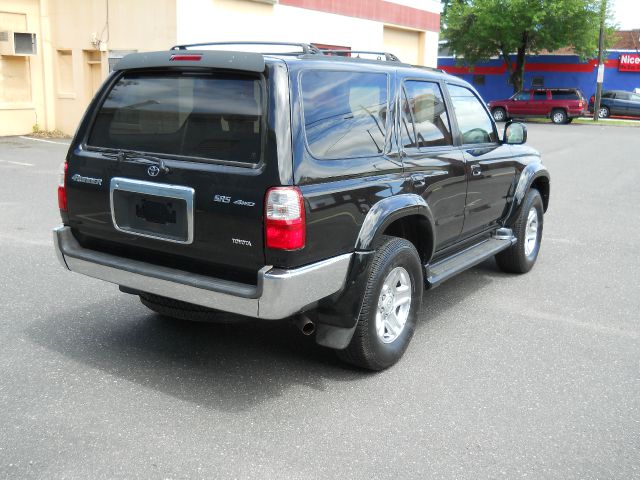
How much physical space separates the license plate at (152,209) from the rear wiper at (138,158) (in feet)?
0.35

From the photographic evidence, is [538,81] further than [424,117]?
Yes

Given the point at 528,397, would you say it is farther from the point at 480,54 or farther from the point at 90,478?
the point at 480,54

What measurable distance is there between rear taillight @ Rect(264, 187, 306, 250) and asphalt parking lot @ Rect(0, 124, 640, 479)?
3.12ft

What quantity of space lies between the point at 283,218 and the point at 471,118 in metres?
2.78

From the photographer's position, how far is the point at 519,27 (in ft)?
120

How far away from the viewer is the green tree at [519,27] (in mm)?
35219

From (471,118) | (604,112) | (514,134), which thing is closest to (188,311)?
(471,118)

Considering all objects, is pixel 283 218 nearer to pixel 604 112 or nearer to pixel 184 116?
pixel 184 116

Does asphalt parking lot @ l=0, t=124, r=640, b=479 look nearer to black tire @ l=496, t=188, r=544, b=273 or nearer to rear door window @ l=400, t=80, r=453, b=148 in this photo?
black tire @ l=496, t=188, r=544, b=273

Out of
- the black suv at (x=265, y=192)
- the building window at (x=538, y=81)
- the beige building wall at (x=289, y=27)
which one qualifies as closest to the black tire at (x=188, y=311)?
the black suv at (x=265, y=192)

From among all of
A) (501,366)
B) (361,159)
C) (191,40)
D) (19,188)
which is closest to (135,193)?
(361,159)

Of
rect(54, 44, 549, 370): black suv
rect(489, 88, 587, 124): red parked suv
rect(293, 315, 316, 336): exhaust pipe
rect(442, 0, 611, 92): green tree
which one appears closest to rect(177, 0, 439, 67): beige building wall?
rect(489, 88, 587, 124): red parked suv

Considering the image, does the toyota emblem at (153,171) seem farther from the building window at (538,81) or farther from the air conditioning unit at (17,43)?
the building window at (538,81)

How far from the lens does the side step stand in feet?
16.0
